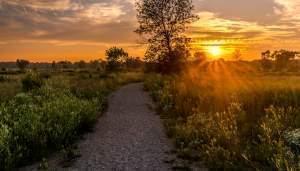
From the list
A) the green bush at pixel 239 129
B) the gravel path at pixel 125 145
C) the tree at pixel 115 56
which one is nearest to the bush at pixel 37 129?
the gravel path at pixel 125 145

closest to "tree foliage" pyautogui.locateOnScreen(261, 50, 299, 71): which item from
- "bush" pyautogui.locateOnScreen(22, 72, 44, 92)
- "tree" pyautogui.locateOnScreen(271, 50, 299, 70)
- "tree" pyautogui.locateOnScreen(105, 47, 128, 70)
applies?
"tree" pyautogui.locateOnScreen(271, 50, 299, 70)

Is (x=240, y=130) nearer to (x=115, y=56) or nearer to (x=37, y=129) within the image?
(x=37, y=129)

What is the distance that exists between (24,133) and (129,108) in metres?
8.98

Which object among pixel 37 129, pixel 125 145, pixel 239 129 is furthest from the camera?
pixel 239 129

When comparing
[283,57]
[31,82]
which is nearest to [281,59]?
[283,57]

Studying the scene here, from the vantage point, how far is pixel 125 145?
9938 millimetres

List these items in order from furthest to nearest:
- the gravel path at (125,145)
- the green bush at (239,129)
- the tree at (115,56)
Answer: the tree at (115,56)
the gravel path at (125,145)
the green bush at (239,129)

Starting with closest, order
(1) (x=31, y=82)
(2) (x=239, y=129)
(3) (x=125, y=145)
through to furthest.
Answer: (3) (x=125, y=145) < (2) (x=239, y=129) < (1) (x=31, y=82)

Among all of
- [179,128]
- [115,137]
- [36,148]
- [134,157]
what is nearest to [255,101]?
[179,128]

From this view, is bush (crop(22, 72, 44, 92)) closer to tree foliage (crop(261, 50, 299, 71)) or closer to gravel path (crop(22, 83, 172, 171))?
gravel path (crop(22, 83, 172, 171))

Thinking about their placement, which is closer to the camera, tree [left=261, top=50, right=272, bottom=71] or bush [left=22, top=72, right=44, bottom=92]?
bush [left=22, top=72, right=44, bottom=92]

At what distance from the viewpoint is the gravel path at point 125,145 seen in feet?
26.8

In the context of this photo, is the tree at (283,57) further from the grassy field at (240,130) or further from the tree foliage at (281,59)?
the grassy field at (240,130)

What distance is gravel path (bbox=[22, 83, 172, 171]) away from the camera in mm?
8164
